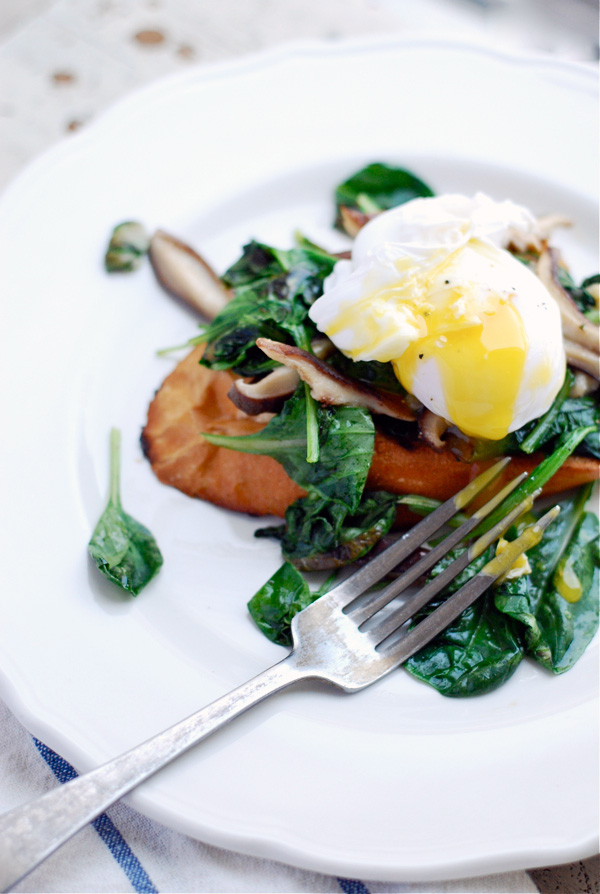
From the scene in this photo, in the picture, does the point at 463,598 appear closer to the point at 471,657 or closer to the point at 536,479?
the point at 471,657

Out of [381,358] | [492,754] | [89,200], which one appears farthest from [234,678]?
Result: [89,200]

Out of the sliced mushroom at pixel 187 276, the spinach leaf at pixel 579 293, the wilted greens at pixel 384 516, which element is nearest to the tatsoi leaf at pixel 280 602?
the wilted greens at pixel 384 516

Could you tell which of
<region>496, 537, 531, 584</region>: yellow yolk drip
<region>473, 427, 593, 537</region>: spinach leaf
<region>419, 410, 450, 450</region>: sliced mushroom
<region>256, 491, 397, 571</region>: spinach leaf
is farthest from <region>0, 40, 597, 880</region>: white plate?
<region>419, 410, 450, 450</region>: sliced mushroom

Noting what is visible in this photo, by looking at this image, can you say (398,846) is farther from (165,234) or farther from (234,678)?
(165,234)

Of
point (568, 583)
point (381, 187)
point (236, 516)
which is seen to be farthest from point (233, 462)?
point (381, 187)

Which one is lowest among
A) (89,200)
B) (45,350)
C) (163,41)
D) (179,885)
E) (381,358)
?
(179,885)

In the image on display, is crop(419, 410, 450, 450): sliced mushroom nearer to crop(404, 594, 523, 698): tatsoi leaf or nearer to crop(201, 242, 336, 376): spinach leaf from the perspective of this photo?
crop(201, 242, 336, 376): spinach leaf
